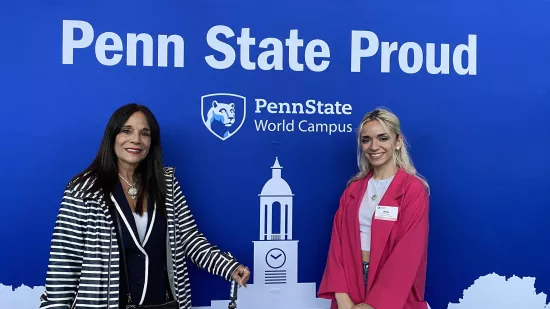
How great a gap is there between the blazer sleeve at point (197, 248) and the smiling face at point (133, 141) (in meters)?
0.24

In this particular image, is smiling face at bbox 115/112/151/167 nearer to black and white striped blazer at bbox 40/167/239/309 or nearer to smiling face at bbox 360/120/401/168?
black and white striped blazer at bbox 40/167/239/309

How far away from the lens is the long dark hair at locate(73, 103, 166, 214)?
181 cm

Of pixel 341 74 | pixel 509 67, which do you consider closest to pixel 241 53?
pixel 341 74

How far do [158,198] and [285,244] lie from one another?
83 cm

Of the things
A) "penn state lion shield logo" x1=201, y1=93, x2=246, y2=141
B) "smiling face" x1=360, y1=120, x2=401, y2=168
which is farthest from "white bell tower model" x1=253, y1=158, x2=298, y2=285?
"smiling face" x1=360, y1=120, x2=401, y2=168

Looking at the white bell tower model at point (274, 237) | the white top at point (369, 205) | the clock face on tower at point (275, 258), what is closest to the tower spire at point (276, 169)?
the white bell tower model at point (274, 237)

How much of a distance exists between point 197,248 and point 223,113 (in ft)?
2.31

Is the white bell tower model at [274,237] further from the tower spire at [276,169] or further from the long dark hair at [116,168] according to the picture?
the long dark hair at [116,168]

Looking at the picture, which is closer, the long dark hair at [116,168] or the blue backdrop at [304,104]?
the long dark hair at [116,168]

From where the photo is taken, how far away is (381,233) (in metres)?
1.98

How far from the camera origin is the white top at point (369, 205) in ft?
6.76

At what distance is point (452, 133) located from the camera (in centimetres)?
258

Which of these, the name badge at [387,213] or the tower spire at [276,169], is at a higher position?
the tower spire at [276,169]

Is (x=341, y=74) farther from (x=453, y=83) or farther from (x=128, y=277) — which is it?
(x=128, y=277)
